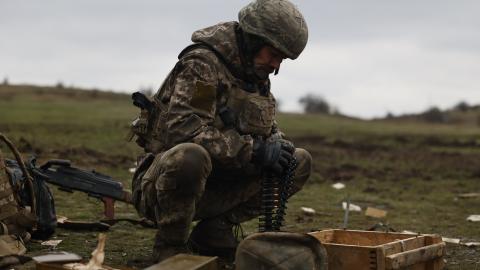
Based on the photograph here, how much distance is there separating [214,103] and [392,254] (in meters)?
1.48

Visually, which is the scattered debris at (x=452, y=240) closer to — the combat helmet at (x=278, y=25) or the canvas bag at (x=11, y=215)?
the combat helmet at (x=278, y=25)

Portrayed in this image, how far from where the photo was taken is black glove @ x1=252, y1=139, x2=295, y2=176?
5.62 meters

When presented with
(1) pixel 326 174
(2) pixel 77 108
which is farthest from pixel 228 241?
(2) pixel 77 108

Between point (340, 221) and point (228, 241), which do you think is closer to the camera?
point (228, 241)

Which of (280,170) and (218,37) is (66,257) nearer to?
(280,170)

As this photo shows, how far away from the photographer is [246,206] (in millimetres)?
6492

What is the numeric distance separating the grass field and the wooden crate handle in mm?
1007

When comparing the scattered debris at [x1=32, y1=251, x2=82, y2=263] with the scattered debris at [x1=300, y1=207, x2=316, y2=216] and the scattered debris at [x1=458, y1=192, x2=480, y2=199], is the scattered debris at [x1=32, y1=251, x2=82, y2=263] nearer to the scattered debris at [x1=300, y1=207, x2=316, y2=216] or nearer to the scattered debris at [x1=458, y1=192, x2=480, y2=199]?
the scattered debris at [x1=300, y1=207, x2=316, y2=216]

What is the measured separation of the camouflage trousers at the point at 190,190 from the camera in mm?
5384

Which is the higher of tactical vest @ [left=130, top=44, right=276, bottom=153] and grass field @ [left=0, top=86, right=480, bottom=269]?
tactical vest @ [left=130, top=44, right=276, bottom=153]

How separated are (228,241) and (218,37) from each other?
149 cm

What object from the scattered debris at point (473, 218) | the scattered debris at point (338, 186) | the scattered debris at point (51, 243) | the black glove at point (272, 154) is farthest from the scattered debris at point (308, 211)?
the black glove at point (272, 154)

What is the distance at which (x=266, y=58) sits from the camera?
600cm

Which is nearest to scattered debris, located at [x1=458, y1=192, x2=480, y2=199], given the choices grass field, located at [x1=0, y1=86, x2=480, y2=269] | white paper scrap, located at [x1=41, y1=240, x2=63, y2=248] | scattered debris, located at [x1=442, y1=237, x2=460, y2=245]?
grass field, located at [x1=0, y1=86, x2=480, y2=269]
